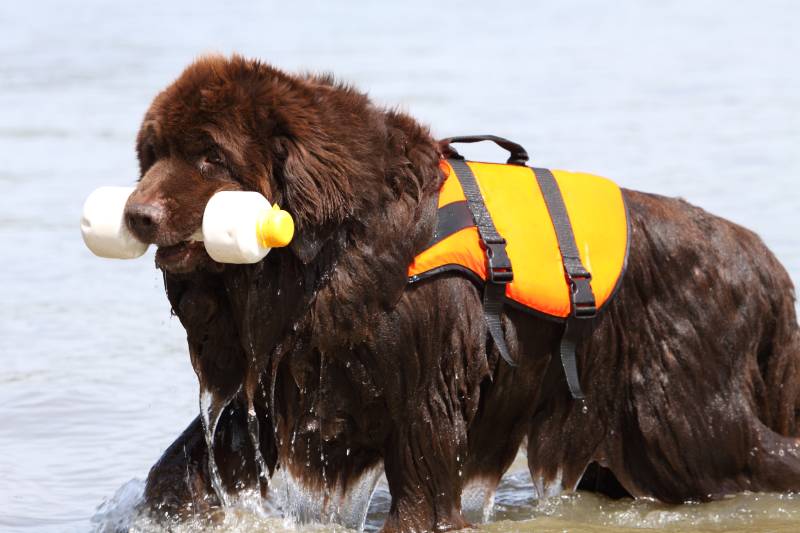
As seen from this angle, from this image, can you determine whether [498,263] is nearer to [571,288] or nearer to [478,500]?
[571,288]

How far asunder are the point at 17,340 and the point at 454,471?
11.3ft

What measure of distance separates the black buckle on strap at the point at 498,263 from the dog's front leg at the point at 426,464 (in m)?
0.40

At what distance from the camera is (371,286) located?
4.33 meters

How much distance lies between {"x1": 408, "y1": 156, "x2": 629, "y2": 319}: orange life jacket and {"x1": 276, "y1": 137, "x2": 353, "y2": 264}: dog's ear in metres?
0.35

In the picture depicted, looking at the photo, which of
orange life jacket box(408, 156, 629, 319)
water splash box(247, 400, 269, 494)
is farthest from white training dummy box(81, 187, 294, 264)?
water splash box(247, 400, 269, 494)

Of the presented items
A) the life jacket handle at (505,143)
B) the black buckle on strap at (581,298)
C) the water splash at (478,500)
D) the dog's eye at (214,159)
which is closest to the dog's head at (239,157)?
the dog's eye at (214,159)

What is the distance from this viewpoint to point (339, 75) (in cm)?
1227

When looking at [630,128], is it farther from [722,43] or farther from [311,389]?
[311,389]

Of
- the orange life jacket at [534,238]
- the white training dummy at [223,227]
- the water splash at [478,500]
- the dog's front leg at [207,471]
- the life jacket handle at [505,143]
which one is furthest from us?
the water splash at [478,500]

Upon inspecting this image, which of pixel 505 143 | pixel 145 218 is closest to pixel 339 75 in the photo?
pixel 505 143

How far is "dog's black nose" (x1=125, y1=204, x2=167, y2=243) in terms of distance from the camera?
4.06m

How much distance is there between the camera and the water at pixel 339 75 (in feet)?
19.0

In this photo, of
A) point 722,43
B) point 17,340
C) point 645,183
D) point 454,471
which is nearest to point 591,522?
point 454,471

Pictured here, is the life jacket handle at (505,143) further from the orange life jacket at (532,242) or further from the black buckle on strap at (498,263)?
the black buckle on strap at (498,263)
